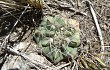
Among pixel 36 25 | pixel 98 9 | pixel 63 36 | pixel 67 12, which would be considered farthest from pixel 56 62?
pixel 98 9

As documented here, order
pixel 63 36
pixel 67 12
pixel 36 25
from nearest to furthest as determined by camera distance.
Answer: pixel 63 36 → pixel 36 25 → pixel 67 12

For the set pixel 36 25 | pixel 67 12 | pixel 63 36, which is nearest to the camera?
pixel 63 36

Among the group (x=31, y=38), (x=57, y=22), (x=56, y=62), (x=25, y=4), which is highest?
(x=25, y=4)

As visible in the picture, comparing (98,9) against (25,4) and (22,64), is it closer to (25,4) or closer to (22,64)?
(25,4)

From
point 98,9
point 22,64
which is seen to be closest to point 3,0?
point 22,64

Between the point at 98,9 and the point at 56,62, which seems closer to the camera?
the point at 56,62

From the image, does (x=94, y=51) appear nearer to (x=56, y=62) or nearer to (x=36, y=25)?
(x=56, y=62)

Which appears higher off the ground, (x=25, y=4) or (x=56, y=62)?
(x=25, y=4)
